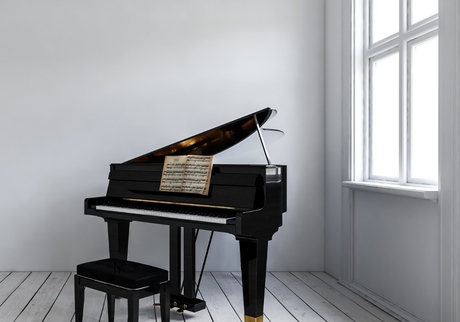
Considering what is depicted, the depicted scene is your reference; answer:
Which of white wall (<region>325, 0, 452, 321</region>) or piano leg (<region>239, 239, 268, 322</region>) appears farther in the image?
white wall (<region>325, 0, 452, 321</region>)

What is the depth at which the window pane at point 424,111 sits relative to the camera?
3.46 metres

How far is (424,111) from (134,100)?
8.94 feet

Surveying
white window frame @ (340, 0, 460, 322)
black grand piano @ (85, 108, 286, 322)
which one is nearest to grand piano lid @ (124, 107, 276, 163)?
black grand piano @ (85, 108, 286, 322)

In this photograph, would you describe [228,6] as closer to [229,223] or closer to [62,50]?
[62,50]

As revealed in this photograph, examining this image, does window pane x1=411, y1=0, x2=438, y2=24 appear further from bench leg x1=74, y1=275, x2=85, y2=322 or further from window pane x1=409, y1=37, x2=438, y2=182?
bench leg x1=74, y1=275, x2=85, y2=322

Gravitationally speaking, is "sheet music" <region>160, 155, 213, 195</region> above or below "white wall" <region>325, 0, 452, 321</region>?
above

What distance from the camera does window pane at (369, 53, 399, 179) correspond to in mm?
4027

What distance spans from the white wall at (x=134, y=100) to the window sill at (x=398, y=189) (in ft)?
3.27

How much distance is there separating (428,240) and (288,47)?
2564 millimetres

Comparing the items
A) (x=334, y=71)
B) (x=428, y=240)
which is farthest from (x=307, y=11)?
(x=428, y=240)

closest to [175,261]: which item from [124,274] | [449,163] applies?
[124,274]

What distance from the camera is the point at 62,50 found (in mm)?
5062

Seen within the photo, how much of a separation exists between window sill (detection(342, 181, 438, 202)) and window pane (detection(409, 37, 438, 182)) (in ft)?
0.44

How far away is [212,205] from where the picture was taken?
135 inches
